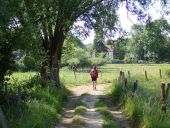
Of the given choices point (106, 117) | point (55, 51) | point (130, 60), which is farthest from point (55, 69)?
point (130, 60)

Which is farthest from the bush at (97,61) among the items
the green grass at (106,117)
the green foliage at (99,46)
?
the green grass at (106,117)

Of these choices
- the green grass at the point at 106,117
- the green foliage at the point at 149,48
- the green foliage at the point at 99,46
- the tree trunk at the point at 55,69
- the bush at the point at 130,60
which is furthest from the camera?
the bush at the point at 130,60

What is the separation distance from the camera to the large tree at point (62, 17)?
21.9 m

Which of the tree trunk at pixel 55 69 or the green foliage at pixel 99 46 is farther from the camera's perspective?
the green foliage at pixel 99 46

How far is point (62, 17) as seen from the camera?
23.8 meters

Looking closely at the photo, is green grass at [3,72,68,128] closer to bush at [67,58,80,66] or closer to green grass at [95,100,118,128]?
green grass at [95,100,118,128]

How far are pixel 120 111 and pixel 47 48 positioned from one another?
33.6ft

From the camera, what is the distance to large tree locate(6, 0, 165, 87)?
2192cm

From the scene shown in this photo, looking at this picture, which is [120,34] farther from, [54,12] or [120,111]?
[120,111]

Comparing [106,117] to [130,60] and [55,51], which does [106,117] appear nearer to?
[55,51]

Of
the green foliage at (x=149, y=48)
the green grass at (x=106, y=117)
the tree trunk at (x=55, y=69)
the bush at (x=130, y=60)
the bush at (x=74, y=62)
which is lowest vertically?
the green grass at (x=106, y=117)

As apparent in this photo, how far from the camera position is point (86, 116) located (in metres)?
18.0

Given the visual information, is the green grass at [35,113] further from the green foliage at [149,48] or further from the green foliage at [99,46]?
the green foliage at [149,48]

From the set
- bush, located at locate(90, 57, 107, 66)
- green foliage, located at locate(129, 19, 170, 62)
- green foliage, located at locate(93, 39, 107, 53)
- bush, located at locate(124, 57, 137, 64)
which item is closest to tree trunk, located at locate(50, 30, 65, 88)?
green foliage, located at locate(93, 39, 107, 53)
